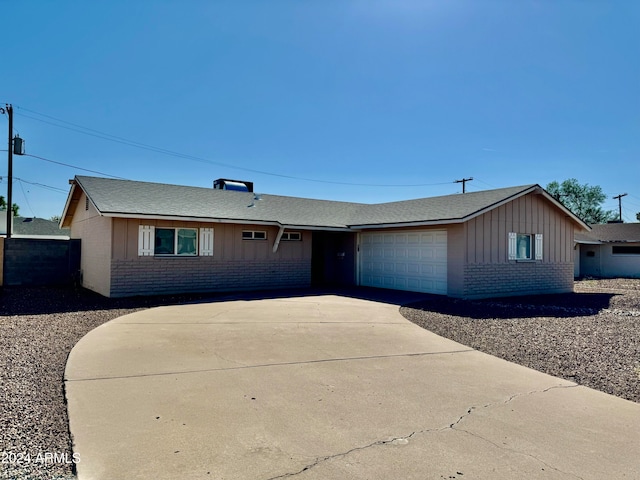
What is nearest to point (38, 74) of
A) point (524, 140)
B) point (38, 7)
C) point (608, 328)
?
point (38, 7)

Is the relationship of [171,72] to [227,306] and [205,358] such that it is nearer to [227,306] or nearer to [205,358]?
[227,306]

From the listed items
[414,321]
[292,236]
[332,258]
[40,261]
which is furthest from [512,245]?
[40,261]

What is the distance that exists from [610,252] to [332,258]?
19.6 metres

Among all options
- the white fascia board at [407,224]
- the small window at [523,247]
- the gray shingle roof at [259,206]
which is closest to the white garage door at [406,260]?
the white fascia board at [407,224]

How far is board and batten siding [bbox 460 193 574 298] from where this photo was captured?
12688 millimetres

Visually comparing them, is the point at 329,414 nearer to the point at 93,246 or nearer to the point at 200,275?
the point at 200,275

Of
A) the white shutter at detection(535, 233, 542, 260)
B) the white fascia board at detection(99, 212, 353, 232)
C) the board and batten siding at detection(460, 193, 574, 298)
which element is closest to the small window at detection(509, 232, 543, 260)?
the white shutter at detection(535, 233, 542, 260)

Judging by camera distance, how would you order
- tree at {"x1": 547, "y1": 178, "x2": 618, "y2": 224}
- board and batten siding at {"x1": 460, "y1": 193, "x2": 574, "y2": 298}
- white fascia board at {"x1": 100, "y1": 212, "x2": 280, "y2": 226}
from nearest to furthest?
white fascia board at {"x1": 100, "y1": 212, "x2": 280, "y2": 226} < board and batten siding at {"x1": 460, "y1": 193, "x2": 574, "y2": 298} < tree at {"x1": 547, "y1": 178, "x2": 618, "y2": 224}

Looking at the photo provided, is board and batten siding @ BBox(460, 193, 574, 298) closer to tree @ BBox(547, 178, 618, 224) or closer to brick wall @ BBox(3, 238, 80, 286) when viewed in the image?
brick wall @ BBox(3, 238, 80, 286)

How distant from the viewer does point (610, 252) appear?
25516 millimetres

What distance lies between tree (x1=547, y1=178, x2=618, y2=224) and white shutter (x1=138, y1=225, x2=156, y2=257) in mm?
55209

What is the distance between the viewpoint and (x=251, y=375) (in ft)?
16.1

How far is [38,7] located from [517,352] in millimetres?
12637

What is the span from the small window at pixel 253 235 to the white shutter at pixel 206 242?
1.25 metres
